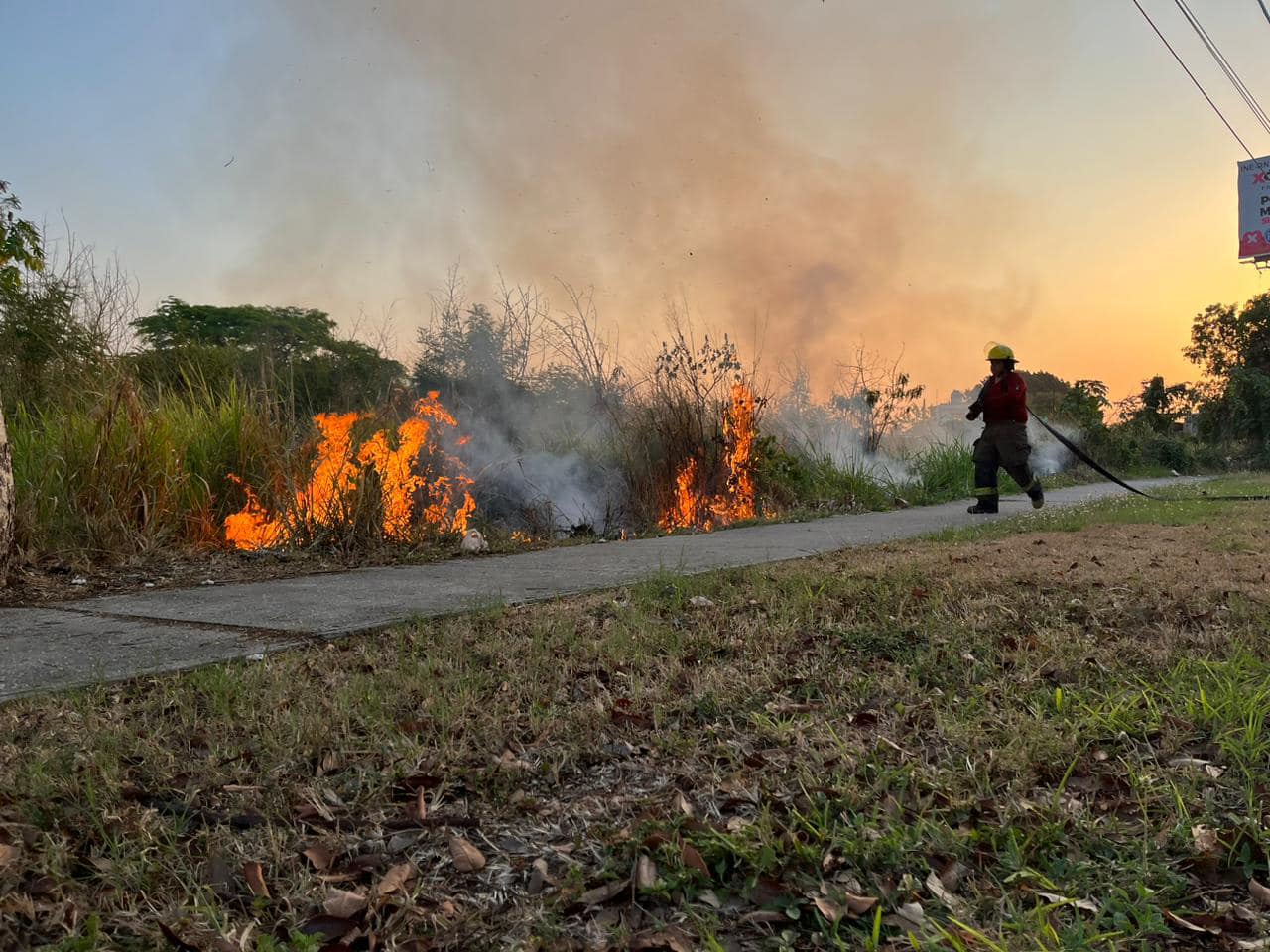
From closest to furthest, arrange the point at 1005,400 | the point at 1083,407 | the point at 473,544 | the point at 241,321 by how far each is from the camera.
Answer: the point at 473,544, the point at 1005,400, the point at 1083,407, the point at 241,321

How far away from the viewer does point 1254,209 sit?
29828 mm

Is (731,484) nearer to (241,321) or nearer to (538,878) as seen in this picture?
(538,878)

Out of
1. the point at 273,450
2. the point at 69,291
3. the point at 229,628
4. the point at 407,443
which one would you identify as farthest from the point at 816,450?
the point at 229,628

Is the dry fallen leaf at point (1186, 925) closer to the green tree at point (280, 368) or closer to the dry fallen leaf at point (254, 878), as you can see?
the dry fallen leaf at point (254, 878)

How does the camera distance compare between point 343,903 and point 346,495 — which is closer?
point 343,903

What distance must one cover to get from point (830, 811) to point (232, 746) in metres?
1.30

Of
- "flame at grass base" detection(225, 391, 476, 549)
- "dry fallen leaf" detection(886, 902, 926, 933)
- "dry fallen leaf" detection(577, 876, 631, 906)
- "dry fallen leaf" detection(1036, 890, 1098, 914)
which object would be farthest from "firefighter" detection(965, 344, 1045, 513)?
"dry fallen leaf" detection(577, 876, 631, 906)

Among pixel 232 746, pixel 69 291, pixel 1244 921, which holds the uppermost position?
pixel 69 291

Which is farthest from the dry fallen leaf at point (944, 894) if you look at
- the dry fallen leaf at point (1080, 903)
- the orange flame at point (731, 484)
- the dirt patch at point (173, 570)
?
the orange flame at point (731, 484)

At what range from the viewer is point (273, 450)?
5559mm

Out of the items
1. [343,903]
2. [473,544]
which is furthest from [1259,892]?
[473,544]

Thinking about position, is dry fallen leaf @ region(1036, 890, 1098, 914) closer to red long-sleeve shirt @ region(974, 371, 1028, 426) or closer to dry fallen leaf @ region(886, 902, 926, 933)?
dry fallen leaf @ region(886, 902, 926, 933)

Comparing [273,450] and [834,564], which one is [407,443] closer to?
[273,450]

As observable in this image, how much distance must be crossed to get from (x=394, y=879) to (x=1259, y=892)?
141 cm
